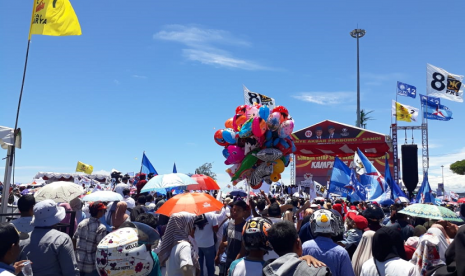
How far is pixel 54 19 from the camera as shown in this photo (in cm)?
785

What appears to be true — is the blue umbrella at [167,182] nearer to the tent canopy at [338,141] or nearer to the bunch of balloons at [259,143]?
the bunch of balloons at [259,143]

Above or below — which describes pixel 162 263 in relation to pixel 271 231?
below

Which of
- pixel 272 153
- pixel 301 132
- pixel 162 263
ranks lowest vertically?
pixel 162 263

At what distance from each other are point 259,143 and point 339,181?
6.13 metres

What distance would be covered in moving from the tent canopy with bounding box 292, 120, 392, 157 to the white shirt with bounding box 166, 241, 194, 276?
30564mm

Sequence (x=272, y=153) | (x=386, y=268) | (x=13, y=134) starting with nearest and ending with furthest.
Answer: (x=386, y=268), (x=13, y=134), (x=272, y=153)

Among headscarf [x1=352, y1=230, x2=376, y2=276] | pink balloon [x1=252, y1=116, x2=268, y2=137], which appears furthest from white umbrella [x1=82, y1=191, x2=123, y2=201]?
headscarf [x1=352, y1=230, x2=376, y2=276]

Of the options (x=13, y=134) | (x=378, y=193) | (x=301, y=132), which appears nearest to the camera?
(x=13, y=134)

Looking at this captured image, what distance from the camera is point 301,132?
34594 millimetres

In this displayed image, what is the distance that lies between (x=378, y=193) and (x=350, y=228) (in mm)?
6577

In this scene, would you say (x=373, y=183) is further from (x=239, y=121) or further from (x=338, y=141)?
(x=338, y=141)

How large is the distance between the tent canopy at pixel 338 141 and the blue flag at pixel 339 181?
20.7 meters

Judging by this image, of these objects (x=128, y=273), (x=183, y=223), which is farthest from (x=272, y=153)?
(x=128, y=273)

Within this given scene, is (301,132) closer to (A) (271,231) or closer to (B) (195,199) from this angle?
(B) (195,199)
